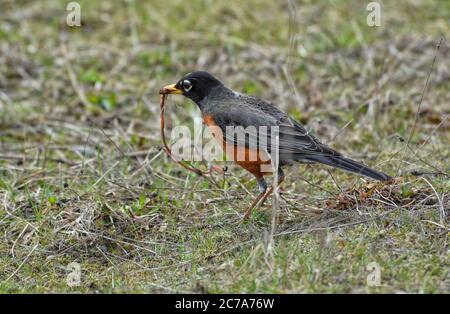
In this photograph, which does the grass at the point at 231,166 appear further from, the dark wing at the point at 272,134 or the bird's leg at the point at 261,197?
the dark wing at the point at 272,134

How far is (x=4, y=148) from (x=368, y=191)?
3976 mm

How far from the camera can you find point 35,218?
587 centimetres

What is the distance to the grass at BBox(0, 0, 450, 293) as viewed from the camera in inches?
191

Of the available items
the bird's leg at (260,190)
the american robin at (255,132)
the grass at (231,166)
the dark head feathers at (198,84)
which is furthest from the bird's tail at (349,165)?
the dark head feathers at (198,84)

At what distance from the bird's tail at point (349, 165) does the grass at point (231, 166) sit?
0.27m

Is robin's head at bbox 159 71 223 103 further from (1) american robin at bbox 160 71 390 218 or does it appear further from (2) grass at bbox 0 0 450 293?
(2) grass at bbox 0 0 450 293

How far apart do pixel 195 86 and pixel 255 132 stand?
836mm

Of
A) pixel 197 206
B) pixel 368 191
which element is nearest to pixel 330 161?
pixel 368 191

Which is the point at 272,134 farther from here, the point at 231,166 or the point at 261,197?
the point at 231,166

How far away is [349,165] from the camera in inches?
208

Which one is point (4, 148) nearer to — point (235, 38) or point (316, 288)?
point (235, 38)

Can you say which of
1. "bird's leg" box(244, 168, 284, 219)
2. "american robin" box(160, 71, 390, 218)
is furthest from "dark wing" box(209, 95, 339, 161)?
"bird's leg" box(244, 168, 284, 219)

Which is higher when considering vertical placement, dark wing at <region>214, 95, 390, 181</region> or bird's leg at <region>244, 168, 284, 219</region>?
dark wing at <region>214, 95, 390, 181</region>

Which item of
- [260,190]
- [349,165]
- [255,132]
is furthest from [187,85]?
[349,165]
